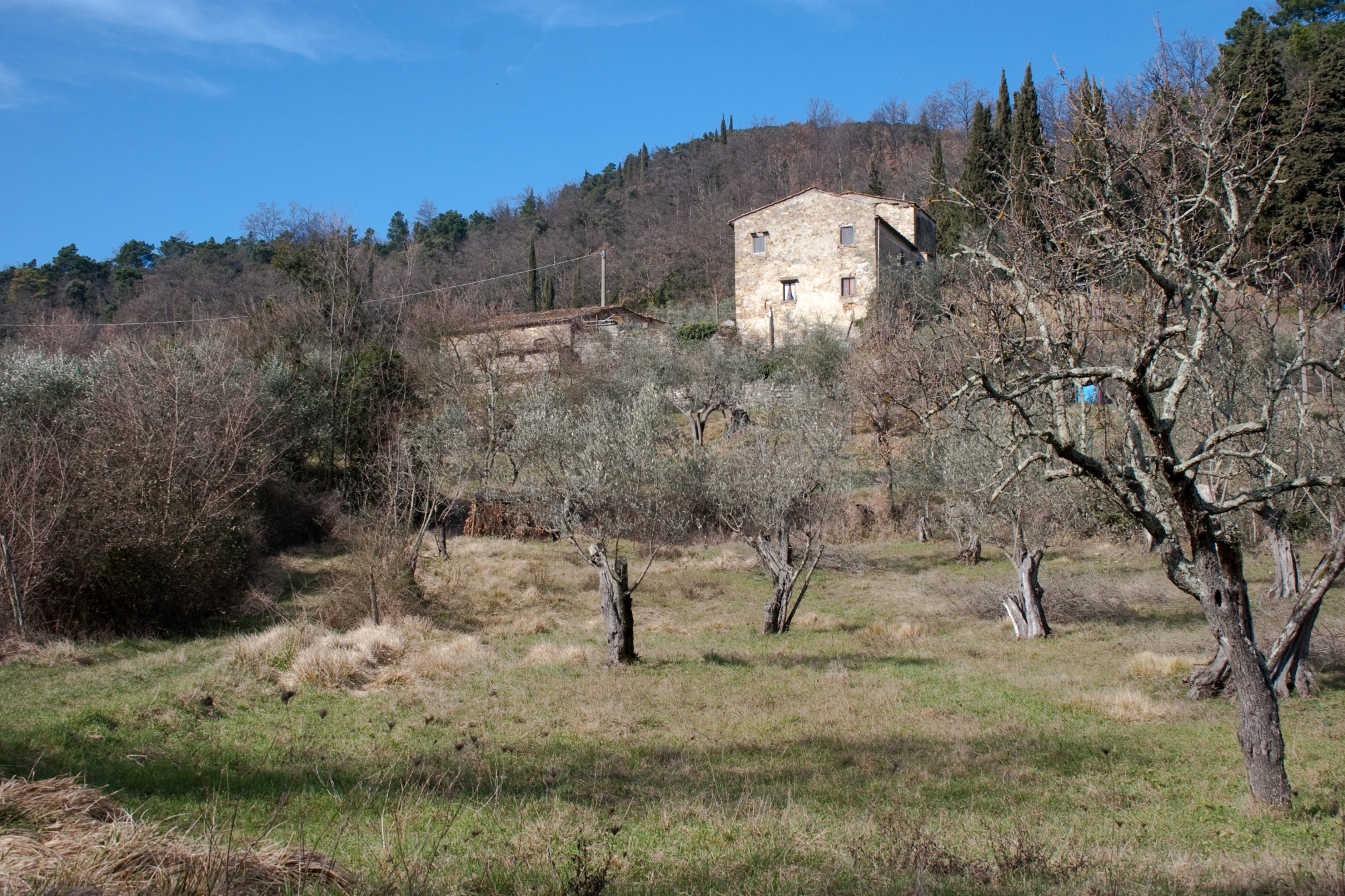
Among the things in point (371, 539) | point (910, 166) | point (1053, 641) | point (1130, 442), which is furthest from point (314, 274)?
point (910, 166)

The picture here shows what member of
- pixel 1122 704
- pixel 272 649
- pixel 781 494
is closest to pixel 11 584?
pixel 272 649

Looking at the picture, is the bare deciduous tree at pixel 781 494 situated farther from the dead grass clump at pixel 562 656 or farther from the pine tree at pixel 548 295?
the pine tree at pixel 548 295

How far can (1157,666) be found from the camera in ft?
38.3

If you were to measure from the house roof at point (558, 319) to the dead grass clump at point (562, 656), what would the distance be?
24341mm

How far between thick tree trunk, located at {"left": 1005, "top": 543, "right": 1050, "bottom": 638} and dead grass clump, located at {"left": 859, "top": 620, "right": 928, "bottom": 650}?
159 centimetres

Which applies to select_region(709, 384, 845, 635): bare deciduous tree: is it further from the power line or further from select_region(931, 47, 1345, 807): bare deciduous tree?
the power line

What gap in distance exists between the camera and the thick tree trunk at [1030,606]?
590 inches

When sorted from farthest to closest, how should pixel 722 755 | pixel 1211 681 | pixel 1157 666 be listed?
1. pixel 1157 666
2. pixel 1211 681
3. pixel 722 755

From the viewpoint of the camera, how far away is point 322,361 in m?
30.5

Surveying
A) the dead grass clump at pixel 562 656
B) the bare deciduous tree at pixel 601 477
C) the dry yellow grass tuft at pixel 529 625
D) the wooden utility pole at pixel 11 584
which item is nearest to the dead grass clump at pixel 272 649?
the dead grass clump at pixel 562 656

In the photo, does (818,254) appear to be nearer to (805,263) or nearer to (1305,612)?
(805,263)

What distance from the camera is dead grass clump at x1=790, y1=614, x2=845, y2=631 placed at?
1645cm

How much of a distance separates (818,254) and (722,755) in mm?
39540

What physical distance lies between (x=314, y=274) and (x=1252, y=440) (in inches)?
1210
